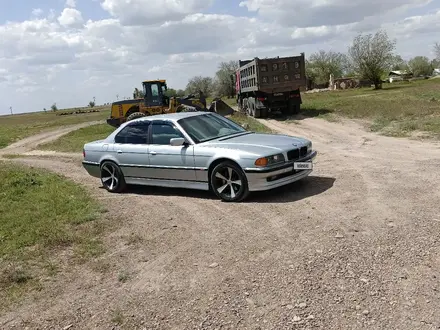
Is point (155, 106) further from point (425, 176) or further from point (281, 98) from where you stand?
point (425, 176)

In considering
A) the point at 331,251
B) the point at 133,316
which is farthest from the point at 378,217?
the point at 133,316

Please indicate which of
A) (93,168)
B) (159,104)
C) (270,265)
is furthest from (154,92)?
(270,265)

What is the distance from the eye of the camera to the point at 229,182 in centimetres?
707

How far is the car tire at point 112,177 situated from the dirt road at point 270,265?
1.12m

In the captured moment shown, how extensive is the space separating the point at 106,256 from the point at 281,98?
16.9 meters

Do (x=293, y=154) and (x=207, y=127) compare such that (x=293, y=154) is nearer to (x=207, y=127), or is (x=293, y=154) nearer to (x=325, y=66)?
(x=207, y=127)

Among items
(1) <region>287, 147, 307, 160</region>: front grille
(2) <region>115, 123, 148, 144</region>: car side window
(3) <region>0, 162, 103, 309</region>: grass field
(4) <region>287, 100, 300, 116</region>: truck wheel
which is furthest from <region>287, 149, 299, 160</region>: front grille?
(4) <region>287, 100, 300, 116</region>: truck wheel

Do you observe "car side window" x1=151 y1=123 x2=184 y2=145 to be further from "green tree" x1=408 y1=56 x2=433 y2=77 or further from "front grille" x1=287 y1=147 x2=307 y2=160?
"green tree" x1=408 y1=56 x2=433 y2=77

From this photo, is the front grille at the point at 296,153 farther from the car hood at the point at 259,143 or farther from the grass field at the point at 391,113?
the grass field at the point at 391,113

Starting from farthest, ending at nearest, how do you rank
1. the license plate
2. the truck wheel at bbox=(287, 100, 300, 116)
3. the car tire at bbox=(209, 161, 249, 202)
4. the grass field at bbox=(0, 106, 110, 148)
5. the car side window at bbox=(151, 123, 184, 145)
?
the grass field at bbox=(0, 106, 110, 148), the truck wheel at bbox=(287, 100, 300, 116), the car side window at bbox=(151, 123, 184, 145), the license plate, the car tire at bbox=(209, 161, 249, 202)

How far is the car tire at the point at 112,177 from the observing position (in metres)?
8.59

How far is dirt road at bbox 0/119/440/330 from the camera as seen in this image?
3539 millimetres

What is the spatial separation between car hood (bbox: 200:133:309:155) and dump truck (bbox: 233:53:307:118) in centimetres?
1264

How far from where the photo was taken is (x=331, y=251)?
455 centimetres
